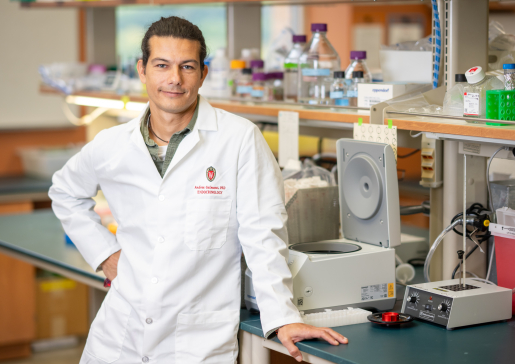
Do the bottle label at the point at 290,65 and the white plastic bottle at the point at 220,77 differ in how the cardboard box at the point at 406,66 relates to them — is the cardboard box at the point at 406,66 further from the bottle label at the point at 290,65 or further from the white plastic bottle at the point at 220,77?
the white plastic bottle at the point at 220,77

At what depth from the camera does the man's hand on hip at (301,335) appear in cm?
152

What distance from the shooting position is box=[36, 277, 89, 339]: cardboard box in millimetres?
3840

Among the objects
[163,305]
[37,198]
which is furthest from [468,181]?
[37,198]

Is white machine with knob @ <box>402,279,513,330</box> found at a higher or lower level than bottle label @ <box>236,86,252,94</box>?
lower

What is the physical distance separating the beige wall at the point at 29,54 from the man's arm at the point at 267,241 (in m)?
3.29

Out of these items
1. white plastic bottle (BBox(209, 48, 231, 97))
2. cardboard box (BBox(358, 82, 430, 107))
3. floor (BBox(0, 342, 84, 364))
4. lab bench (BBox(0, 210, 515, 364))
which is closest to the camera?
lab bench (BBox(0, 210, 515, 364))

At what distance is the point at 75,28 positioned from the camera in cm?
467

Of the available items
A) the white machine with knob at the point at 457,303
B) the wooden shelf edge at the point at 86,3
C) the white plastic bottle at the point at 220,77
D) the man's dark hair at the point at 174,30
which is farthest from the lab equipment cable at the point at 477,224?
the wooden shelf edge at the point at 86,3

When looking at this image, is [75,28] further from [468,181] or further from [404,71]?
[468,181]

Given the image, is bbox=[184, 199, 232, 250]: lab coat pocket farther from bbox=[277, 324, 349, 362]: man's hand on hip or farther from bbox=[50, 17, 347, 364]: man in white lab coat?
bbox=[277, 324, 349, 362]: man's hand on hip

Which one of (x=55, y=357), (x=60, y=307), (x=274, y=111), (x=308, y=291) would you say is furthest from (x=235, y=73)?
(x=55, y=357)

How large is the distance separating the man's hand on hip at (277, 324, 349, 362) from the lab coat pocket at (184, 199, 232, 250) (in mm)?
291

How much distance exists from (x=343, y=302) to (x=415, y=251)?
68 cm

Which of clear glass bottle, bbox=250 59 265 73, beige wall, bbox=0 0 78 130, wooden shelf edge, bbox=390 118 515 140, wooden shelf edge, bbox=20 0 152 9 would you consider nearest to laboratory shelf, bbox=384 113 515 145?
wooden shelf edge, bbox=390 118 515 140
